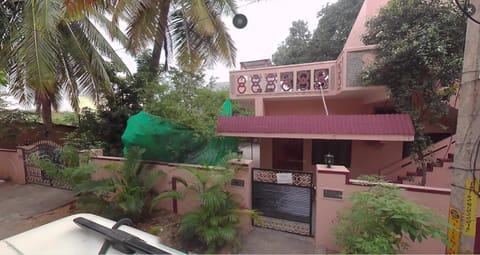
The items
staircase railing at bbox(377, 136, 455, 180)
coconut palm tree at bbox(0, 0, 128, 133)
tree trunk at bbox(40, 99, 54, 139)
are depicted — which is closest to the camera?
coconut palm tree at bbox(0, 0, 128, 133)

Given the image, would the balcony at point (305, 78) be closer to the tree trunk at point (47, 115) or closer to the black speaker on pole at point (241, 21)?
the black speaker on pole at point (241, 21)

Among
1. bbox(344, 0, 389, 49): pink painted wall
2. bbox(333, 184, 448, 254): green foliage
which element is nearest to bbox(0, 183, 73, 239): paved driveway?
bbox(333, 184, 448, 254): green foliage

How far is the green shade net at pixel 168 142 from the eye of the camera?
5.18m

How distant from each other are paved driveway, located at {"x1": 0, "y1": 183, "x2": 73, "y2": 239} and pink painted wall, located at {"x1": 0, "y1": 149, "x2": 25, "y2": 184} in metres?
0.29

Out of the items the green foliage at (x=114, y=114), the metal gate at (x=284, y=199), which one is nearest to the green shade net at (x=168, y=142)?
the metal gate at (x=284, y=199)

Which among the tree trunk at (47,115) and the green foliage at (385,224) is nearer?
the green foliage at (385,224)

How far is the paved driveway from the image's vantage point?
4.84m

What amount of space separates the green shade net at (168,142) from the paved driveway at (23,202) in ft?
8.68

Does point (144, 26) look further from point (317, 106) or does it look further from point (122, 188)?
point (317, 106)

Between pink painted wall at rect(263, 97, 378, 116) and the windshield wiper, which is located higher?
pink painted wall at rect(263, 97, 378, 116)

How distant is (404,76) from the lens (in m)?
4.51

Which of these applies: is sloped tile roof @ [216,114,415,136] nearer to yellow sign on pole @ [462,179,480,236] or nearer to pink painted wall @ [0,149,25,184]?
yellow sign on pole @ [462,179,480,236]

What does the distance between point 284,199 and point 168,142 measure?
3.13 m

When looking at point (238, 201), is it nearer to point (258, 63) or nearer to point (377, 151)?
point (377, 151)
